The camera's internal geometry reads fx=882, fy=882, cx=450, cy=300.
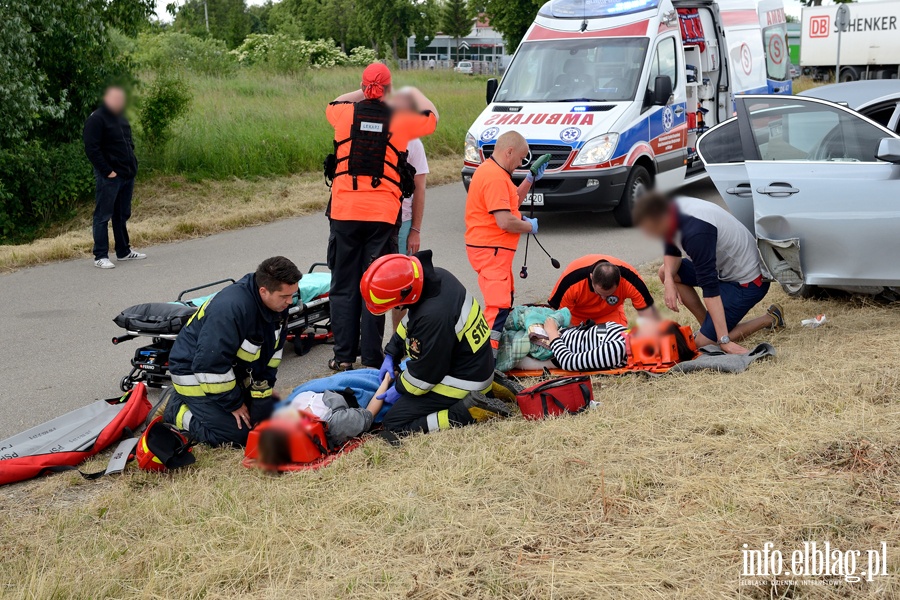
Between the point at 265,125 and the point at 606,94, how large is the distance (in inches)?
331

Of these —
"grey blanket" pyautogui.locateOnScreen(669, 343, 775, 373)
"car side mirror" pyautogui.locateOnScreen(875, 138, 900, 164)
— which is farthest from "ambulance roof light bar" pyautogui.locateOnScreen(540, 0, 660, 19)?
"grey blanket" pyautogui.locateOnScreen(669, 343, 775, 373)

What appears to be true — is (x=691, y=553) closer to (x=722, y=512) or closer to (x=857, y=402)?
(x=722, y=512)

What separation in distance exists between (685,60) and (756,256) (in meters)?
6.58

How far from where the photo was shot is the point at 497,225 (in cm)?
641

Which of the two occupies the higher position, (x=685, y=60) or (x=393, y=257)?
(x=685, y=60)

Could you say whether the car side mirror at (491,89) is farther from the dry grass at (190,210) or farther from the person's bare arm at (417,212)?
the person's bare arm at (417,212)

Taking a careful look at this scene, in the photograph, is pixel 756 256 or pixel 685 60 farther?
pixel 685 60

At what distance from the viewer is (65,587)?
340cm

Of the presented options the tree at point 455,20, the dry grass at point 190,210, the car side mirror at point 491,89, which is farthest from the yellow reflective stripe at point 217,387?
the tree at point 455,20

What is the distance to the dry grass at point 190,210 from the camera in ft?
34.0

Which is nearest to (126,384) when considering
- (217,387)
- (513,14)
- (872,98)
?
(217,387)

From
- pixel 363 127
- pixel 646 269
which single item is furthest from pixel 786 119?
pixel 363 127

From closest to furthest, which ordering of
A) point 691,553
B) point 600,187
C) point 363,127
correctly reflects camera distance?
point 691,553, point 363,127, point 600,187

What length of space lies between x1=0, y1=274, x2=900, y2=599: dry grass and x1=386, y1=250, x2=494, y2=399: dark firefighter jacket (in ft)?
0.98
